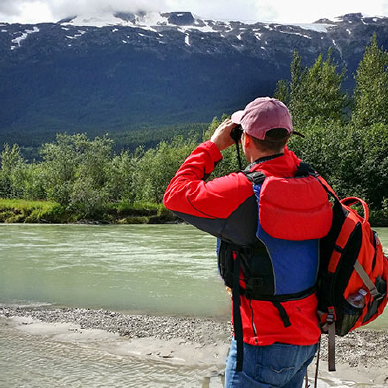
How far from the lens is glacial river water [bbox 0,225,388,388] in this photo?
20.6 ft

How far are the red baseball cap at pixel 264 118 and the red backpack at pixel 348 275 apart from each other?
517mm

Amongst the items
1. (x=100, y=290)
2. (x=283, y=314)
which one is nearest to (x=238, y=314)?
(x=283, y=314)

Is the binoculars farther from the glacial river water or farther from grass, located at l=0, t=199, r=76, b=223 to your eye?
grass, located at l=0, t=199, r=76, b=223

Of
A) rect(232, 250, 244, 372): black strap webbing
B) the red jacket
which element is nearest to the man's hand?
the red jacket

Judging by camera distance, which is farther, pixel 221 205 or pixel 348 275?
pixel 348 275

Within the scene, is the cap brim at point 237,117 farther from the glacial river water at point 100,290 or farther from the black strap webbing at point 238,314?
the glacial river water at point 100,290

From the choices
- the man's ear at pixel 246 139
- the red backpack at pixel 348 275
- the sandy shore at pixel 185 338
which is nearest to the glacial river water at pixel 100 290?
the sandy shore at pixel 185 338

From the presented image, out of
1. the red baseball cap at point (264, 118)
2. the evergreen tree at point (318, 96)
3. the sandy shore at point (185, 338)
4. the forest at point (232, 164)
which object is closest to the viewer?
the red baseball cap at point (264, 118)

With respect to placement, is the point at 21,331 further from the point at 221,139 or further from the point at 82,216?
the point at 82,216

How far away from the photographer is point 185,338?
25.4 feet

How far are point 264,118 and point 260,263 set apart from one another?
0.74 m

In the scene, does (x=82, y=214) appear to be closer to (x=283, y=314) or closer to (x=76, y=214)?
(x=76, y=214)

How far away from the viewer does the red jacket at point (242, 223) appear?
2.51m

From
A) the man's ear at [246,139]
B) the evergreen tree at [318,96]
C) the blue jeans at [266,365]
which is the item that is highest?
the evergreen tree at [318,96]
